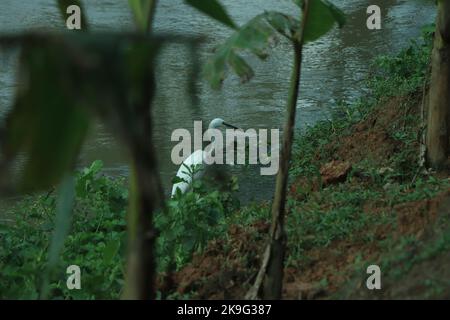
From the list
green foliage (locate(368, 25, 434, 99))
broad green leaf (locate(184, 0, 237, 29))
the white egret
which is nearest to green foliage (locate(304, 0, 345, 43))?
broad green leaf (locate(184, 0, 237, 29))

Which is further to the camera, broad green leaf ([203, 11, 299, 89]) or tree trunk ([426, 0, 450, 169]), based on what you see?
tree trunk ([426, 0, 450, 169])

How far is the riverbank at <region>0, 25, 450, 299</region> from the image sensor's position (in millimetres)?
3529

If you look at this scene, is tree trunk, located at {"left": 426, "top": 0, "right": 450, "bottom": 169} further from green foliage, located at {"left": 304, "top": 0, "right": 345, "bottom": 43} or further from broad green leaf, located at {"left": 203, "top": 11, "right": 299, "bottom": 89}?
broad green leaf, located at {"left": 203, "top": 11, "right": 299, "bottom": 89}

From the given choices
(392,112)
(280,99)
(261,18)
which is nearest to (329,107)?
(280,99)

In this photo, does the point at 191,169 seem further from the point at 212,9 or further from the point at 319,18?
the point at 212,9

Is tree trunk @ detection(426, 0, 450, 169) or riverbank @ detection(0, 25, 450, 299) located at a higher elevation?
tree trunk @ detection(426, 0, 450, 169)

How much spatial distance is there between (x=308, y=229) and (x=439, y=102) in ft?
3.65

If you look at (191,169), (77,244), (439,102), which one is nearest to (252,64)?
(191,169)

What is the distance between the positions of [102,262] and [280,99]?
3.51 m

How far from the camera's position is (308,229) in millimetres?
4285

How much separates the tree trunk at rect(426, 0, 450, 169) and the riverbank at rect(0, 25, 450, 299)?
122mm

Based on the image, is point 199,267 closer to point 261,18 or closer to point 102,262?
point 102,262

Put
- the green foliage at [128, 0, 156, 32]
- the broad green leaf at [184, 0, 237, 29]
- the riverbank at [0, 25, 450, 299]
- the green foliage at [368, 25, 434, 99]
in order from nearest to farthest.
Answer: the green foliage at [128, 0, 156, 32], the broad green leaf at [184, 0, 237, 29], the riverbank at [0, 25, 450, 299], the green foliage at [368, 25, 434, 99]
